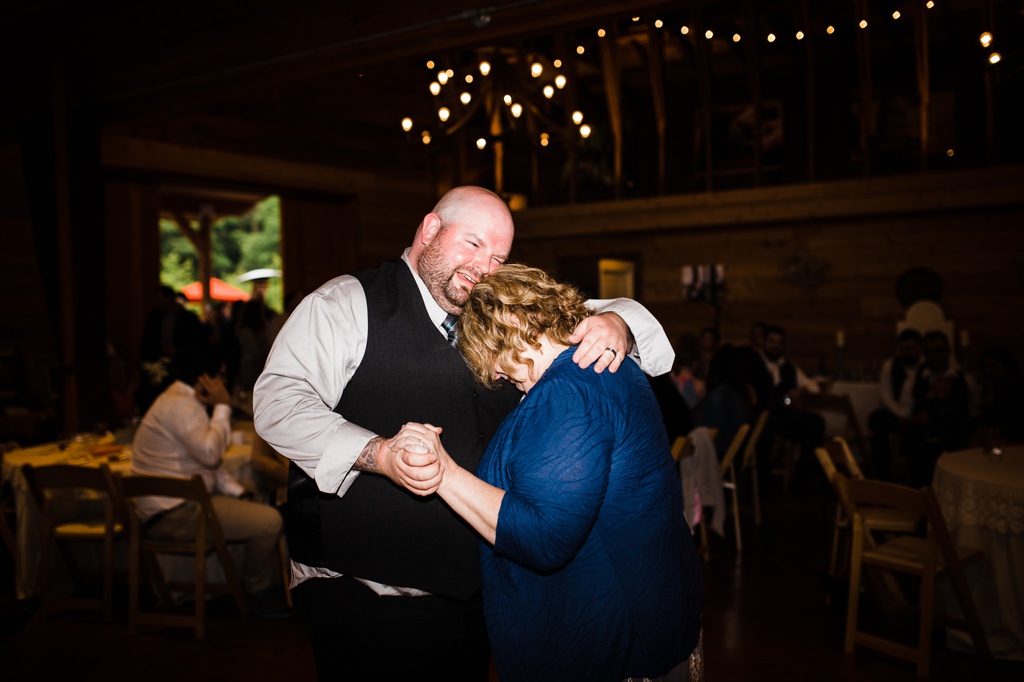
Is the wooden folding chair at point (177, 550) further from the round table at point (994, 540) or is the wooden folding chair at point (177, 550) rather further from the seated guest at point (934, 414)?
the seated guest at point (934, 414)

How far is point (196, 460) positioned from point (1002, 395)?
19.0 feet

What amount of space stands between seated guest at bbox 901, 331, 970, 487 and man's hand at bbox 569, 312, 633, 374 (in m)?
5.69

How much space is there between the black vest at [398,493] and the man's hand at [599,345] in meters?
0.36

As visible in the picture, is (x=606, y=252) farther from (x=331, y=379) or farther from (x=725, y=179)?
(x=331, y=379)

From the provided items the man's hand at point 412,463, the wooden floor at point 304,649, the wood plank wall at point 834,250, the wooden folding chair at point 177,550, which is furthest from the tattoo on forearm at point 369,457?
the wood plank wall at point 834,250

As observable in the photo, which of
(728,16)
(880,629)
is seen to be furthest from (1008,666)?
(728,16)

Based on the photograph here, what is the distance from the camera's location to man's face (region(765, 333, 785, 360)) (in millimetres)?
7986

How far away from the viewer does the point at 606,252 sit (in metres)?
12.2

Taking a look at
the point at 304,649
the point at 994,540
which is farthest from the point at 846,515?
the point at 304,649

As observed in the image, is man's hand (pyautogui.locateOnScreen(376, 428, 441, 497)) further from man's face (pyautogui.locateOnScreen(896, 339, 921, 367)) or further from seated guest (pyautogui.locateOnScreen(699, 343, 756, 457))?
man's face (pyautogui.locateOnScreen(896, 339, 921, 367))

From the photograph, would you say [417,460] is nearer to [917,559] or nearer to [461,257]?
[461,257]

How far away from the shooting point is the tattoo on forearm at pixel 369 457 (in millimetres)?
1481

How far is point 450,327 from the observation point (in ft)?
5.90

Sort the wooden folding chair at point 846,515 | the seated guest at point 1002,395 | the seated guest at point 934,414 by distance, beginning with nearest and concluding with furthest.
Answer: the wooden folding chair at point 846,515, the seated guest at point 1002,395, the seated guest at point 934,414
